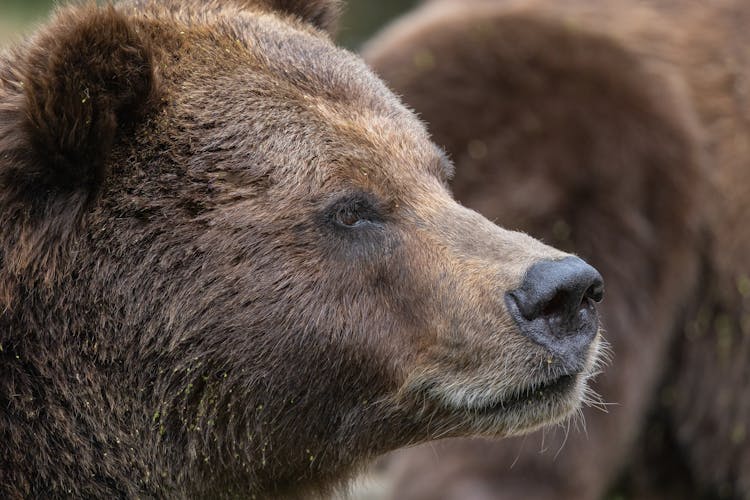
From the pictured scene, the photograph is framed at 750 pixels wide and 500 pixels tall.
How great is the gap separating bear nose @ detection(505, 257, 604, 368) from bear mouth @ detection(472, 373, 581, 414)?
0.34ft

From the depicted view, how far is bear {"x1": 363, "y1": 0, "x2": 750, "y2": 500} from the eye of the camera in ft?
21.5

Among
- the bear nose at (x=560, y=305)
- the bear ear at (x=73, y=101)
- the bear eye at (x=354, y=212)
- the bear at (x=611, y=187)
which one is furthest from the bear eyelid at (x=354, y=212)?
the bear at (x=611, y=187)

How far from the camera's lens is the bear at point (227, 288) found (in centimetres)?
384

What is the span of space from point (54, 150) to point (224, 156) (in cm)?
60

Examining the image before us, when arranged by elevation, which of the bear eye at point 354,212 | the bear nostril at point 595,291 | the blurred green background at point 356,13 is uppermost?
the bear eye at point 354,212

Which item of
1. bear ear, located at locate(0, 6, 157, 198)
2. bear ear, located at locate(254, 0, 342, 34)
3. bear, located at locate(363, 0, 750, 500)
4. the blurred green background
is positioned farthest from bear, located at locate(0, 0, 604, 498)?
the blurred green background

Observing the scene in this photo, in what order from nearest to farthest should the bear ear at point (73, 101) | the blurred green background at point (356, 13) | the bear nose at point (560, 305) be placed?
the bear ear at point (73, 101)
the bear nose at point (560, 305)
the blurred green background at point (356, 13)

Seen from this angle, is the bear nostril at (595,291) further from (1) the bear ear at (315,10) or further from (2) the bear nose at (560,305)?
(1) the bear ear at (315,10)

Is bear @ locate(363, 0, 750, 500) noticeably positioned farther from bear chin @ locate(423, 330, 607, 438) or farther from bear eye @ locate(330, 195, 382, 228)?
bear eye @ locate(330, 195, 382, 228)

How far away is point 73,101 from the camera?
3.78 metres

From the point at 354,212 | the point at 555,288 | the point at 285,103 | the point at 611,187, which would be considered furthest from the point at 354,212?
the point at 611,187

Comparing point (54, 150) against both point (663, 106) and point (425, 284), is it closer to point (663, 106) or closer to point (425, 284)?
point (425, 284)

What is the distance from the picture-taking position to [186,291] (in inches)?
156

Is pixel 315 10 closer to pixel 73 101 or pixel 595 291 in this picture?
pixel 73 101
